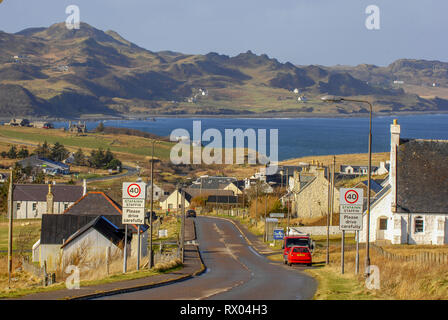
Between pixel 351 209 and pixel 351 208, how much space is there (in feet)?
0.14

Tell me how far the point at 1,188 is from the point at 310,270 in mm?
73941

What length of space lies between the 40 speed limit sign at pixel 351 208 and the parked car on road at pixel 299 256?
9.80m

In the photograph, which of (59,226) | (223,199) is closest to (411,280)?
(59,226)

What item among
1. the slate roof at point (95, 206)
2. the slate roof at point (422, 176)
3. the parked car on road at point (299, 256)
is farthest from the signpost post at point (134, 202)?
the slate roof at point (95, 206)

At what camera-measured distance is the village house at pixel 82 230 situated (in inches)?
1661

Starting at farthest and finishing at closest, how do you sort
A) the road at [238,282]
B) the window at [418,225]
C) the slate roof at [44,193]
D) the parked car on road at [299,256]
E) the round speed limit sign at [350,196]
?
the slate roof at [44,193], the window at [418,225], the parked car on road at [299,256], the round speed limit sign at [350,196], the road at [238,282]

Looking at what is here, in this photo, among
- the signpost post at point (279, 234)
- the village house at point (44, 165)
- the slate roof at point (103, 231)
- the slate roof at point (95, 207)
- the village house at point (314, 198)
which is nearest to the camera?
the slate roof at point (103, 231)

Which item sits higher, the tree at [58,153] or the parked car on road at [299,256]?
the tree at [58,153]

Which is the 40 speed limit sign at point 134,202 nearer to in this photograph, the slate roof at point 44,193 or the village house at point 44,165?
the slate roof at point 44,193

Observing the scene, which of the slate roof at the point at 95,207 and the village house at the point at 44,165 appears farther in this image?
the village house at the point at 44,165

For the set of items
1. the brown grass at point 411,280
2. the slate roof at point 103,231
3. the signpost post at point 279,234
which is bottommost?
the signpost post at point 279,234

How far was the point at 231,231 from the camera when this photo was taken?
70.7m

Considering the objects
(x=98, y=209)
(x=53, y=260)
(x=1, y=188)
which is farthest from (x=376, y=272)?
(x=1, y=188)

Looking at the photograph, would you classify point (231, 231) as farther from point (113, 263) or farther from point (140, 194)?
point (140, 194)
